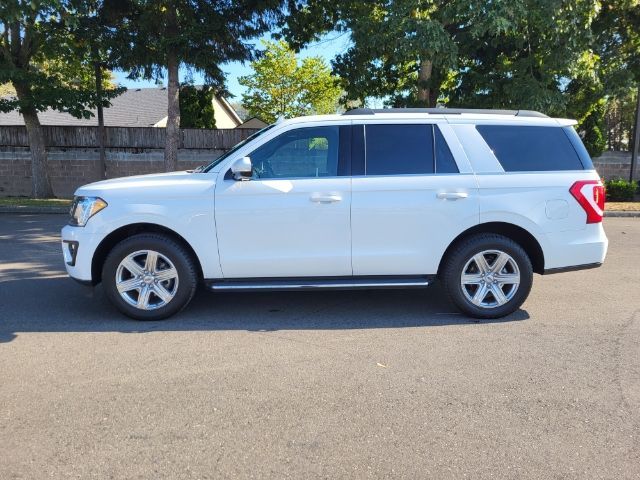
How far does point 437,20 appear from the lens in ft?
37.5

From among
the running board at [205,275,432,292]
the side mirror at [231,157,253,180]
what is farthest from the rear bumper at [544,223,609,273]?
the side mirror at [231,157,253,180]

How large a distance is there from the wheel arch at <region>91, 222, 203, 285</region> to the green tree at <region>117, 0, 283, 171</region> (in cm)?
1019

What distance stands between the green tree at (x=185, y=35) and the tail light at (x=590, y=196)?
11.6 meters

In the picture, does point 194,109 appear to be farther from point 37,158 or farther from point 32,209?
point 32,209

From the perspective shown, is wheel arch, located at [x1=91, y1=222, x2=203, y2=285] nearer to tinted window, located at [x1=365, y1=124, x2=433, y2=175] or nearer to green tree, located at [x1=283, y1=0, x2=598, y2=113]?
tinted window, located at [x1=365, y1=124, x2=433, y2=175]

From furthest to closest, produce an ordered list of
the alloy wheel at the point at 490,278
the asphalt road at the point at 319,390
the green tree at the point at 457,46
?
the green tree at the point at 457,46, the alloy wheel at the point at 490,278, the asphalt road at the point at 319,390

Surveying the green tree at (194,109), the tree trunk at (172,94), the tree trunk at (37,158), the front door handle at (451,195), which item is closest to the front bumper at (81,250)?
the front door handle at (451,195)

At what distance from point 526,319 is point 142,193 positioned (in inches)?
153

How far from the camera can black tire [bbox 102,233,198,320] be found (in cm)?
474

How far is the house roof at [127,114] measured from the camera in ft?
92.7

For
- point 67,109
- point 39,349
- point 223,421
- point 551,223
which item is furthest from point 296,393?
point 67,109

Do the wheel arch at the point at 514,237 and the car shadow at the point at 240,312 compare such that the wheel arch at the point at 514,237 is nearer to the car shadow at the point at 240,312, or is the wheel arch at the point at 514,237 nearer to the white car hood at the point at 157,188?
the car shadow at the point at 240,312

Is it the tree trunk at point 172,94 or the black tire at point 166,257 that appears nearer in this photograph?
the black tire at point 166,257

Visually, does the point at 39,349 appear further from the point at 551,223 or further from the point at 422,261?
the point at 551,223
